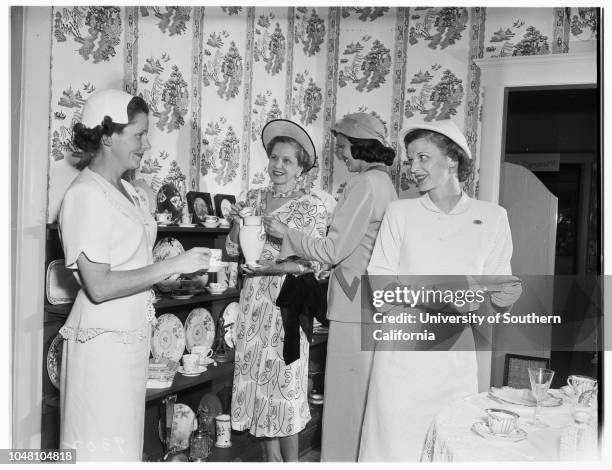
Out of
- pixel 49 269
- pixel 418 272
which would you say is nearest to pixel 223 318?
pixel 49 269

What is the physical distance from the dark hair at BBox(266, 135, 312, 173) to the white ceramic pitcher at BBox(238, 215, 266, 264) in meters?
0.27

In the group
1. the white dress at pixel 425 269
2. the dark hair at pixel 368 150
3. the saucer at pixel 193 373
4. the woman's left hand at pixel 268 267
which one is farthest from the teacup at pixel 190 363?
the dark hair at pixel 368 150

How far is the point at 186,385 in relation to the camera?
167 centimetres

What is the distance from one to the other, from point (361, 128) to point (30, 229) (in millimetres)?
873

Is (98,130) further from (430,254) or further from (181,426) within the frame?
(181,426)

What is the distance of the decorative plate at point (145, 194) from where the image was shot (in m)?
1.66

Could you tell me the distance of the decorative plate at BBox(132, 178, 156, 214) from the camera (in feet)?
5.44

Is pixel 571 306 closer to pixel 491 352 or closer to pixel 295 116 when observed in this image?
pixel 491 352

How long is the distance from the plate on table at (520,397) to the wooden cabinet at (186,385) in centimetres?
86

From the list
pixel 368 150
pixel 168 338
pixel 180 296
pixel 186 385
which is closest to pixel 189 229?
pixel 180 296

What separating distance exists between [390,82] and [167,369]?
3.85 ft

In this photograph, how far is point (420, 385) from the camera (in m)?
1.41

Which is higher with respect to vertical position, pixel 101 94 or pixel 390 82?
pixel 390 82

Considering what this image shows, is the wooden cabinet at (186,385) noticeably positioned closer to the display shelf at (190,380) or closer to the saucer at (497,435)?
the display shelf at (190,380)
